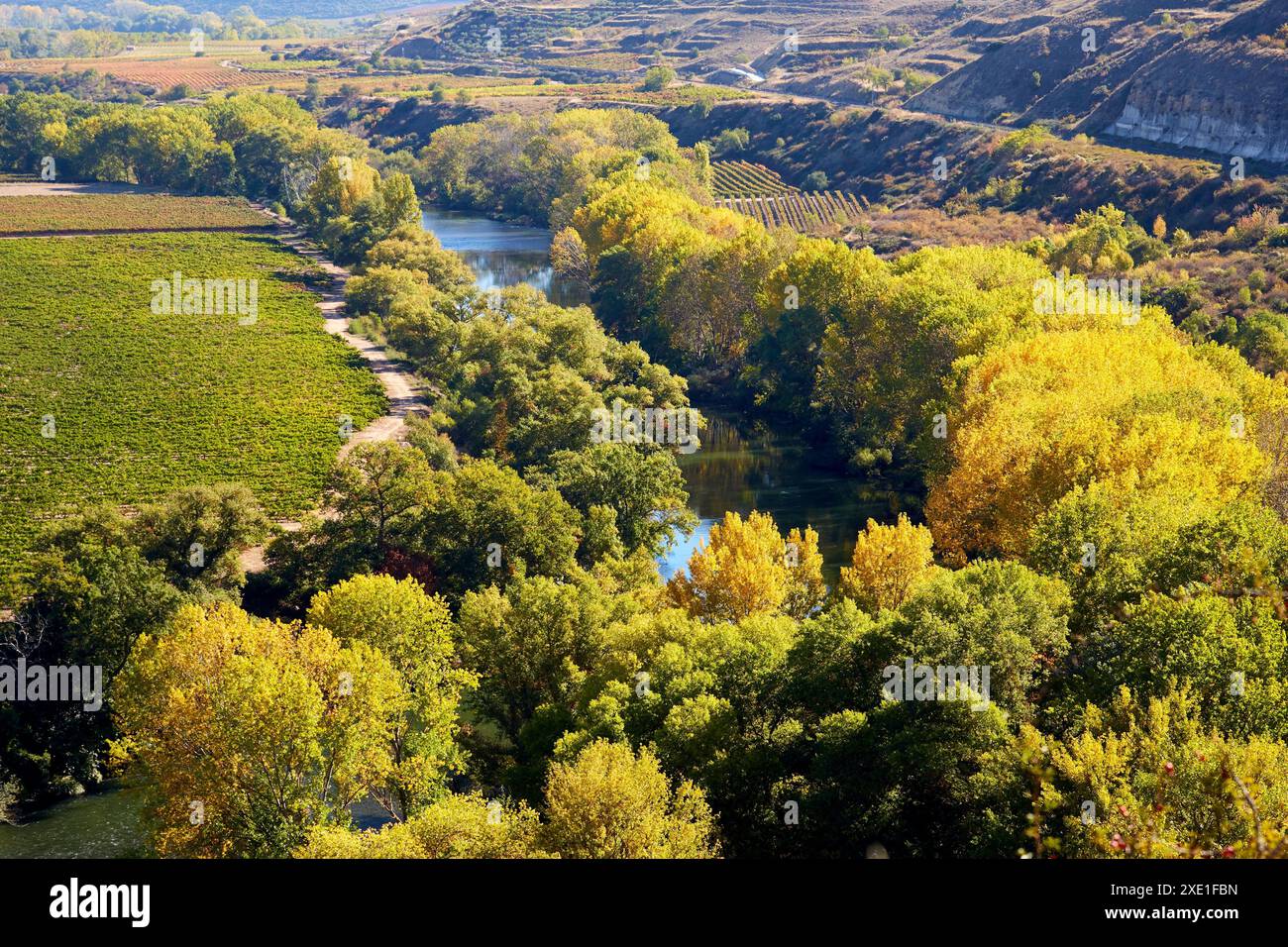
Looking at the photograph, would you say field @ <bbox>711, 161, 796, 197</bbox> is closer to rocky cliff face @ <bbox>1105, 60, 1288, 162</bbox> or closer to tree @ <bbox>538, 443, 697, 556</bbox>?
rocky cliff face @ <bbox>1105, 60, 1288, 162</bbox>

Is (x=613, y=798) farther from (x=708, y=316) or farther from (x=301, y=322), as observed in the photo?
(x=301, y=322)

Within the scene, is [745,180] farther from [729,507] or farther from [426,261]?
[729,507]

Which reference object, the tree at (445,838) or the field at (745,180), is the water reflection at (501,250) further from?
the tree at (445,838)

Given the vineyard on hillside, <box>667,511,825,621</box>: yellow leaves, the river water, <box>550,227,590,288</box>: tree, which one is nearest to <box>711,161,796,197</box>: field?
the vineyard on hillside

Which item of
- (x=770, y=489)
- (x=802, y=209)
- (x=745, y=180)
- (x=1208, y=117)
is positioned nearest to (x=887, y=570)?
(x=770, y=489)

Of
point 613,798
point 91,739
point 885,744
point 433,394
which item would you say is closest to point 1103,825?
point 885,744
